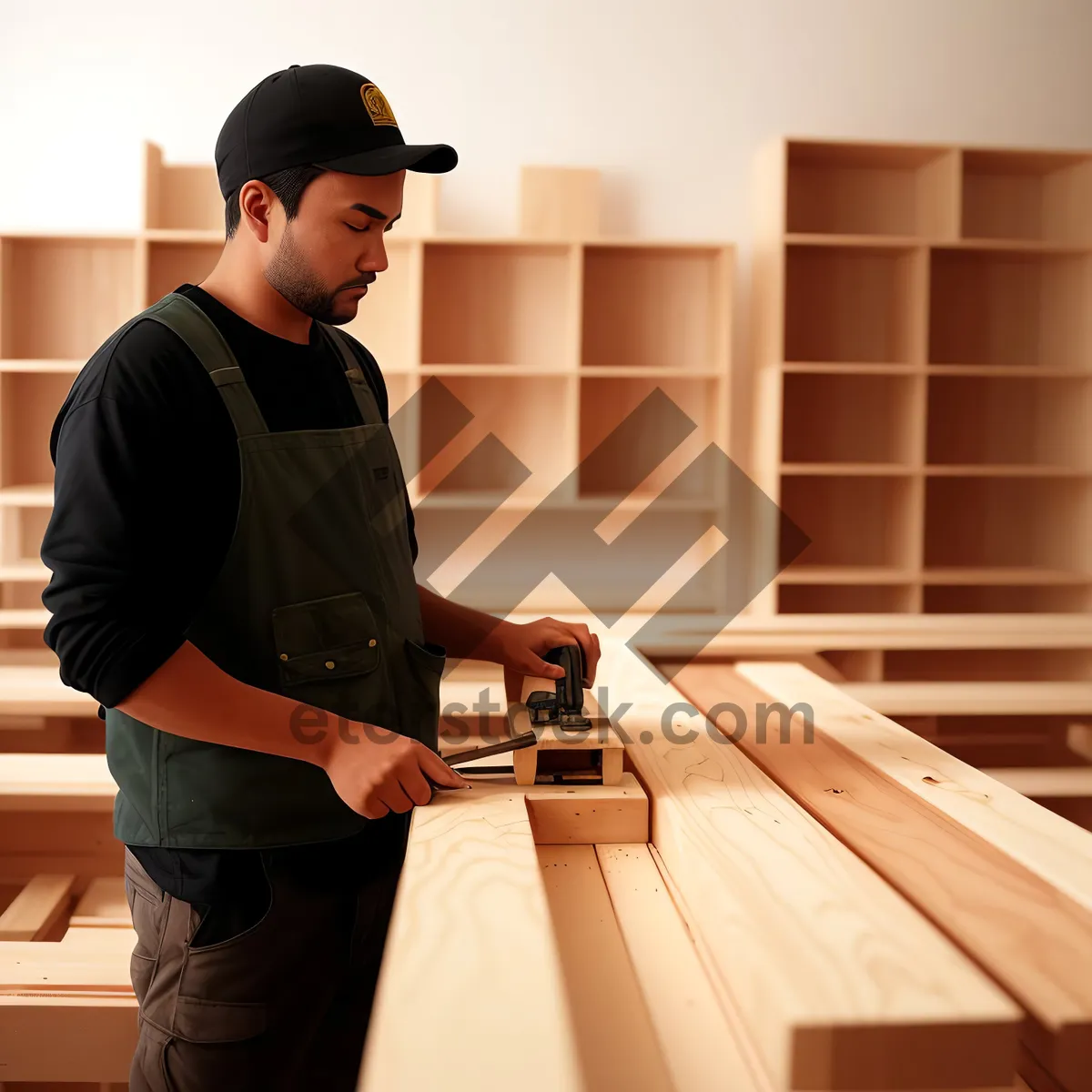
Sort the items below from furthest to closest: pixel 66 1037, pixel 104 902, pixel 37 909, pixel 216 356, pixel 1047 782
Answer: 1. pixel 104 902
2. pixel 37 909
3. pixel 1047 782
4. pixel 66 1037
5. pixel 216 356

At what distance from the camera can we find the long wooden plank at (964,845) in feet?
2.55

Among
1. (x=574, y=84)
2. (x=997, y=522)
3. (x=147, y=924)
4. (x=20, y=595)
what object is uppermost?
(x=574, y=84)

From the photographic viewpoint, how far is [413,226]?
3646mm

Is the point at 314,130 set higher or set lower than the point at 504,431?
higher

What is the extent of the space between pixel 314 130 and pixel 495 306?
268 centimetres

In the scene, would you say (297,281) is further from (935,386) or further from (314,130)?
(935,386)

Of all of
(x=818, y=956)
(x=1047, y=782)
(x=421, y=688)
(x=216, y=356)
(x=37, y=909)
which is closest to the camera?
(x=818, y=956)

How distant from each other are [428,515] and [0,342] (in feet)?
5.24

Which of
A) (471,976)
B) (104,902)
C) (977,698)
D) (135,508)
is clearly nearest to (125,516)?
(135,508)

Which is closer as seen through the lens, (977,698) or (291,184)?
(291,184)

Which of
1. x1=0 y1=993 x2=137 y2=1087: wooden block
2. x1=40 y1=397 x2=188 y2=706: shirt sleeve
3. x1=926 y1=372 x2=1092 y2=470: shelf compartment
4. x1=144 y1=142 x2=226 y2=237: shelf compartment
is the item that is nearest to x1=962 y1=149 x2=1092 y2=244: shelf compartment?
x1=926 y1=372 x2=1092 y2=470: shelf compartment

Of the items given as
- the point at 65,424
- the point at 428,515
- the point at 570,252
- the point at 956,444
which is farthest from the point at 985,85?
the point at 65,424

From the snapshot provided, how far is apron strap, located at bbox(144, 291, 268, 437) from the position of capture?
1.17m

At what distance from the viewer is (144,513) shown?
107cm
